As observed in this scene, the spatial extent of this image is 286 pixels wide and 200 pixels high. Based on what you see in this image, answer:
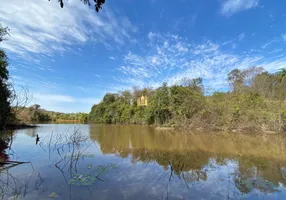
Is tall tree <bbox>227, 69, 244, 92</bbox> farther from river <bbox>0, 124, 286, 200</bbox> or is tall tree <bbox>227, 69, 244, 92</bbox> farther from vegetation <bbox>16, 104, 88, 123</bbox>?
vegetation <bbox>16, 104, 88, 123</bbox>

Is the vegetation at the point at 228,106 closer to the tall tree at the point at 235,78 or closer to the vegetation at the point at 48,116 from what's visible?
the tall tree at the point at 235,78

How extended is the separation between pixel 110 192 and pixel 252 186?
3146 mm

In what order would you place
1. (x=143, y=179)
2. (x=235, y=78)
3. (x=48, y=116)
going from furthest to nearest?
1. (x=48, y=116)
2. (x=235, y=78)
3. (x=143, y=179)

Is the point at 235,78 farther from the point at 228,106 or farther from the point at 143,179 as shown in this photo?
the point at 143,179

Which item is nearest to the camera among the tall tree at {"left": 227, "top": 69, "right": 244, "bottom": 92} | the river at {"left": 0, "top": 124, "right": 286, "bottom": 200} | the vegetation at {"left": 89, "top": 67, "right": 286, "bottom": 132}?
the river at {"left": 0, "top": 124, "right": 286, "bottom": 200}

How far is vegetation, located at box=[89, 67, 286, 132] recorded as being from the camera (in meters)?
15.8

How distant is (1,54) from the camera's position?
1383 cm

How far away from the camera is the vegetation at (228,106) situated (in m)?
15.8

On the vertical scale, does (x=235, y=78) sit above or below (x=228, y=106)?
above

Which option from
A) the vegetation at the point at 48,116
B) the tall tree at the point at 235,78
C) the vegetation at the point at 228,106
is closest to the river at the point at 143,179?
the vegetation at the point at 228,106

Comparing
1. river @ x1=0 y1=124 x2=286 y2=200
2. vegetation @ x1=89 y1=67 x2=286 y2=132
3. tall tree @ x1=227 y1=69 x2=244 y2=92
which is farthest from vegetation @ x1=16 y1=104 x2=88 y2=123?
tall tree @ x1=227 y1=69 x2=244 y2=92

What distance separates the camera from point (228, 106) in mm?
17766

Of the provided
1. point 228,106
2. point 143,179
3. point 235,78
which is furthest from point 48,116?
point 143,179

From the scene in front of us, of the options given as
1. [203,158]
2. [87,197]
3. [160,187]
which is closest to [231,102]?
[203,158]
